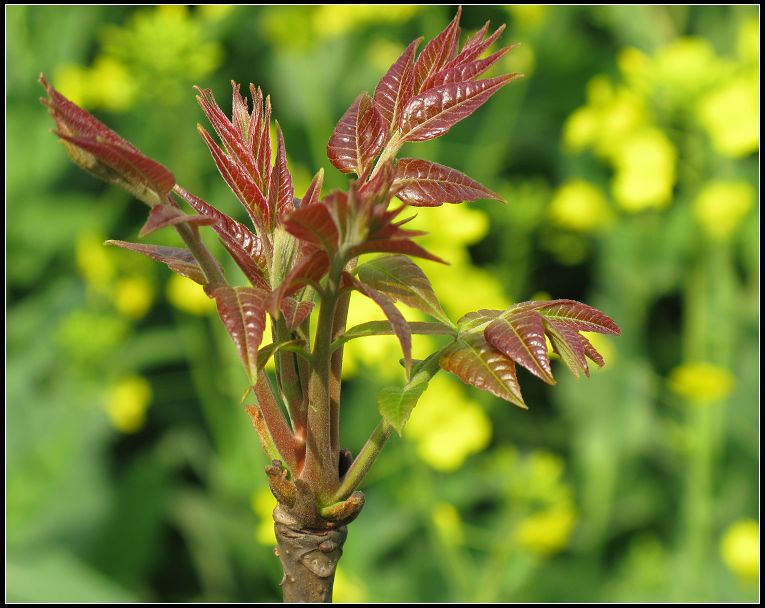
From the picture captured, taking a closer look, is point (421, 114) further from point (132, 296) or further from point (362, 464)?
point (132, 296)

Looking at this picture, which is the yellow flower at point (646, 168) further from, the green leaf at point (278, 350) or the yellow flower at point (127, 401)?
the green leaf at point (278, 350)

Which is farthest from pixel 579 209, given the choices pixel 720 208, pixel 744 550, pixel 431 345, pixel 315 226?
pixel 315 226

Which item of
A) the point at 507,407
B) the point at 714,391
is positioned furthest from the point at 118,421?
the point at 714,391

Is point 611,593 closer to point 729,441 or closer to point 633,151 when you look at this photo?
point 729,441

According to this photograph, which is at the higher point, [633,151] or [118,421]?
[633,151]

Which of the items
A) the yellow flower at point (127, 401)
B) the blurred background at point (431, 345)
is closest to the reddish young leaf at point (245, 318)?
the blurred background at point (431, 345)
